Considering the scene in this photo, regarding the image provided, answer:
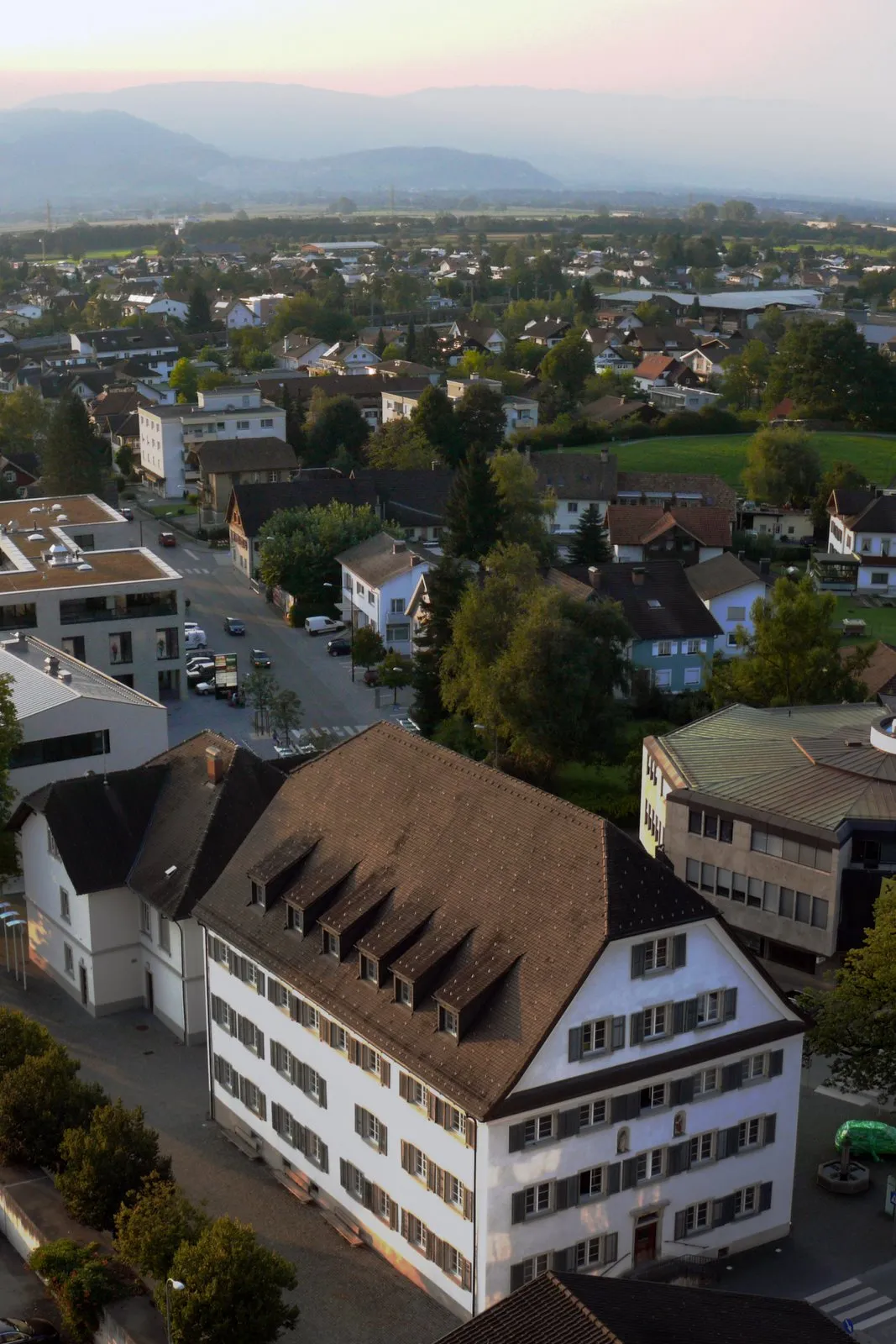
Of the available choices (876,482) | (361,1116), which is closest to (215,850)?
(361,1116)

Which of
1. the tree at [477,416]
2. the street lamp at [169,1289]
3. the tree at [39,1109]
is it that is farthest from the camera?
the tree at [477,416]

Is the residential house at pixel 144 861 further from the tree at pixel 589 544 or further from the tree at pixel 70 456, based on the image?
the tree at pixel 70 456

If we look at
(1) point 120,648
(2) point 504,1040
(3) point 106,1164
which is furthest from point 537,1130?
(1) point 120,648

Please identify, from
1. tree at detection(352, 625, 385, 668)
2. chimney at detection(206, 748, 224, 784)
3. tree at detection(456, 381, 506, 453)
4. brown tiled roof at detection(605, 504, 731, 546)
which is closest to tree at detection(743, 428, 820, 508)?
brown tiled roof at detection(605, 504, 731, 546)

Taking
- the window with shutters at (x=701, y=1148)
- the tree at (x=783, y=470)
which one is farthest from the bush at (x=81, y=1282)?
the tree at (x=783, y=470)

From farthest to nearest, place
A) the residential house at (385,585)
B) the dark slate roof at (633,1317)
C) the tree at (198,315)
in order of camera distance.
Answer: the tree at (198,315)
the residential house at (385,585)
the dark slate roof at (633,1317)

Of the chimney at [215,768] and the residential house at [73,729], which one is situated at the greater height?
the chimney at [215,768]

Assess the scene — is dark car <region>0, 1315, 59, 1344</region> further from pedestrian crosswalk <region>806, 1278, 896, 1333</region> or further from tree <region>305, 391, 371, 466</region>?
tree <region>305, 391, 371, 466</region>
